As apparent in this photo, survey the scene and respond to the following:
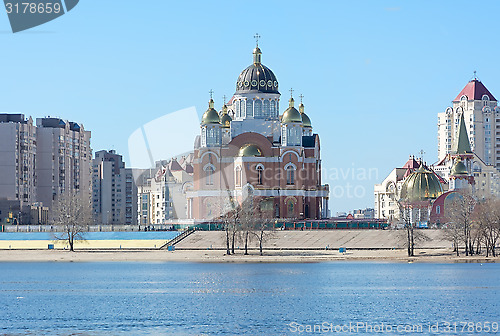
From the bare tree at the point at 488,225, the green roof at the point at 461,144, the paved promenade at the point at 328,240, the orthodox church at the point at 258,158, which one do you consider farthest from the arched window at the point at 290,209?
the bare tree at the point at 488,225

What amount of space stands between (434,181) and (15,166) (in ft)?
269

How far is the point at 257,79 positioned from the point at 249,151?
11.1 m

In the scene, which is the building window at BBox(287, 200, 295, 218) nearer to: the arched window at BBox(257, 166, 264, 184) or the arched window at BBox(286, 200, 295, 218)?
the arched window at BBox(286, 200, 295, 218)

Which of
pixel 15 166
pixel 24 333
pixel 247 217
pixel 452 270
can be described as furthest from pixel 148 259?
pixel 15 166

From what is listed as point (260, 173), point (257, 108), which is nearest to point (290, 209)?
point (260, 173)

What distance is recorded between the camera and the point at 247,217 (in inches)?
4390

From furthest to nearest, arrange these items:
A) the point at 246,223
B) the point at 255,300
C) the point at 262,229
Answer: the point at 262,229
the point at 246,223
the point at 255,300

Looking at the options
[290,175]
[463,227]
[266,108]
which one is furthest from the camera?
[266,108]

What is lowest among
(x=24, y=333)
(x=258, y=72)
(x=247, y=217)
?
(x=24, y=333)

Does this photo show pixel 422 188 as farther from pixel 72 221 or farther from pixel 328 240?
pixel 72 221

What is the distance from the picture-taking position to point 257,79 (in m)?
146

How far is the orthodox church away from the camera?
14138 centimetres

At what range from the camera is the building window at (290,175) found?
142500mm

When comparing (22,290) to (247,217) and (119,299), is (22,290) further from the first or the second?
(247,217)
